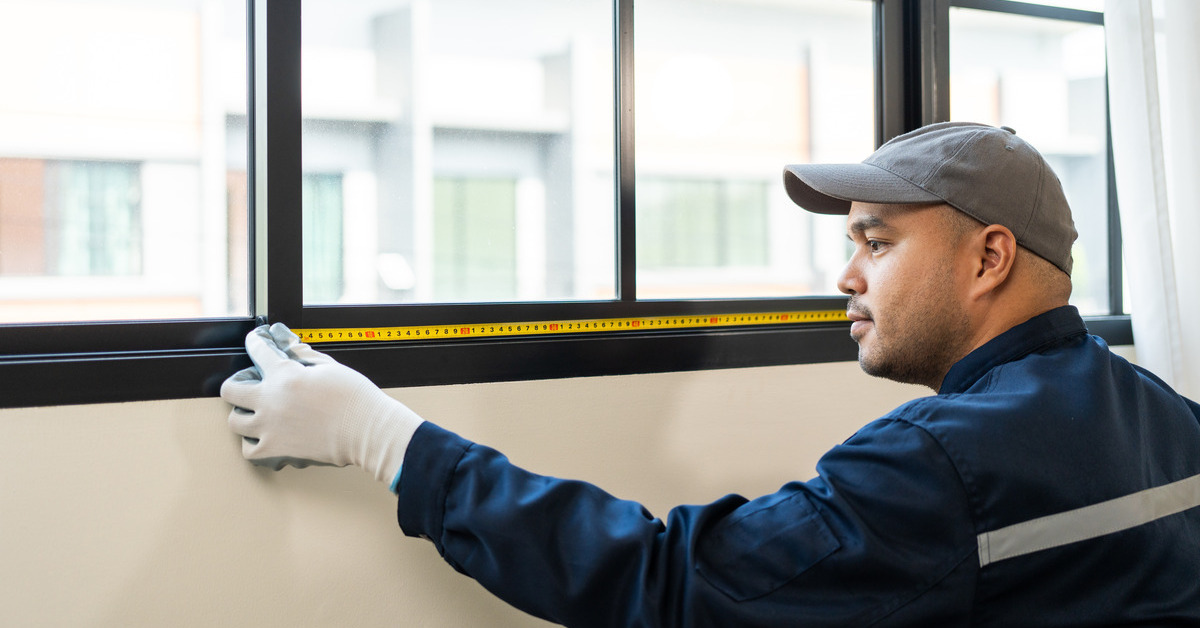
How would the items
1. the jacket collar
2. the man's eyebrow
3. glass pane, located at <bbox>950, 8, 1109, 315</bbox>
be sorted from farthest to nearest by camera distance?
glass pane, located at <bbox>950, 8, 1109, 315</bbox> → the man's eyebrow → the jacket collar

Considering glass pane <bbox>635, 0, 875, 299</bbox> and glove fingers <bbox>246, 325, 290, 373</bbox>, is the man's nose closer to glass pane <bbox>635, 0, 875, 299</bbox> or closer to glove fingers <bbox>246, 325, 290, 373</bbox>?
glass pane <bbox>635, 0, 875, 299</bbox>

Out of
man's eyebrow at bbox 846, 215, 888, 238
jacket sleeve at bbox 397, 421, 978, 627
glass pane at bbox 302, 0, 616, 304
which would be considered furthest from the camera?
glass pane at bbox 302, 0, 616, 304

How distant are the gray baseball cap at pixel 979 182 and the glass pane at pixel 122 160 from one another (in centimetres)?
97

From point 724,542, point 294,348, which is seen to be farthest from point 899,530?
point 294,348

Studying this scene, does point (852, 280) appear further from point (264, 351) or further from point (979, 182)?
point (264, 351)

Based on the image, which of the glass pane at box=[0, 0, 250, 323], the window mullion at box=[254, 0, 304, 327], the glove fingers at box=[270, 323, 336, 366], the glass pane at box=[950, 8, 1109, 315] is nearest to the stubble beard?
the glove fingers at box=[270, 323, 336, 366]

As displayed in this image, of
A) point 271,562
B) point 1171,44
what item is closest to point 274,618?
point 271,562

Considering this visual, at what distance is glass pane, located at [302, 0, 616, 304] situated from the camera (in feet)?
4.68

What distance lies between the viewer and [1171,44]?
1815 mm

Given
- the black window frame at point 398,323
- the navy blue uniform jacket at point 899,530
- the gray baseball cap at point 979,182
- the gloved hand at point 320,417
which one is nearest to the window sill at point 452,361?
the black window frame at point 398,323

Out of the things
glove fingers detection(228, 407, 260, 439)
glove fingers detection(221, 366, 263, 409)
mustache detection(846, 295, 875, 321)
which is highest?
→ mustache detection(846, 295, 875, 321)

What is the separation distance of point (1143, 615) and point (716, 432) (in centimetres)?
74

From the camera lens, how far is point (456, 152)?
1612 millimetres

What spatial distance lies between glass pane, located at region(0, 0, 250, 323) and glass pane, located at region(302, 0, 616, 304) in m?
0.14
